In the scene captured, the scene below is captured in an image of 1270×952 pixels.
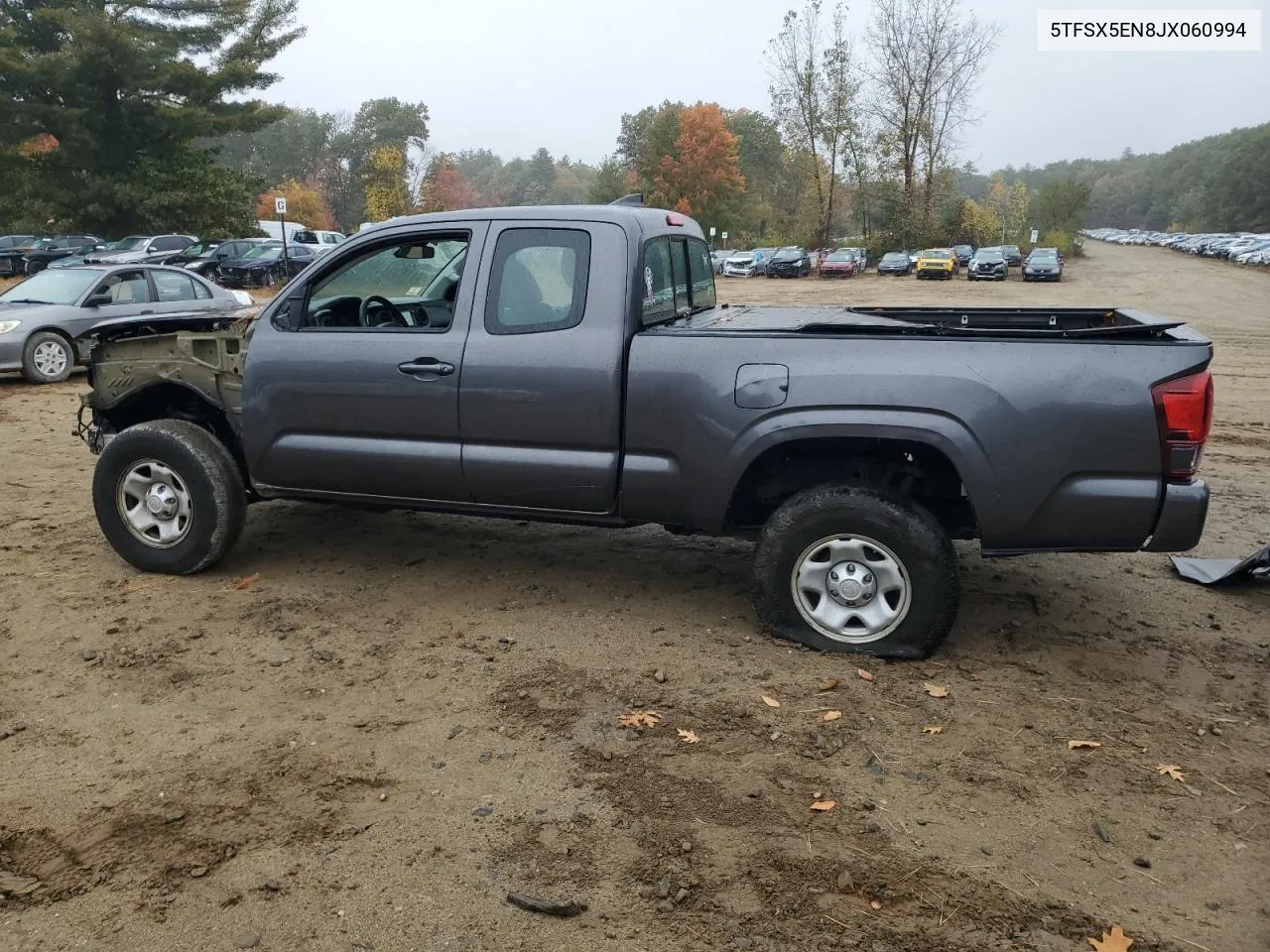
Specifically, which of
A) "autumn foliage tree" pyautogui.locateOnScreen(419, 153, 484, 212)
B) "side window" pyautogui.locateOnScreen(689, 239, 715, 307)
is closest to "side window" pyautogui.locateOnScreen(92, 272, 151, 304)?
"side window" pyautogui.locateOnScreen(689, 239, 715, 307)

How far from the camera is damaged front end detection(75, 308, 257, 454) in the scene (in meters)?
5.23

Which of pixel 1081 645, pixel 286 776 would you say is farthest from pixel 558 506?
pixel 1081 645

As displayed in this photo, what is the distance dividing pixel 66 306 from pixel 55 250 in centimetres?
2070

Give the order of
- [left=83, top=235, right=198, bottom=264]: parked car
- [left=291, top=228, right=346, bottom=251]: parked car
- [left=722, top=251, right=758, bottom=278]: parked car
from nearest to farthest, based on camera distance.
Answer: [left=83, top=235, right=198, bottom=264]: parked car → [left=291, top=228, right=346, bottom=251]: parked car → [left=722, top=251, right=758, bottom=278]: parked car

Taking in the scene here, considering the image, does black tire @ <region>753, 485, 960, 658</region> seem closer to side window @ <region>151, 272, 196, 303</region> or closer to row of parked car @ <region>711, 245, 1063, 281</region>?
side window @ <region>151, 272, 196, 303</region>

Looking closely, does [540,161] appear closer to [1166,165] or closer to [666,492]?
[1166,165]

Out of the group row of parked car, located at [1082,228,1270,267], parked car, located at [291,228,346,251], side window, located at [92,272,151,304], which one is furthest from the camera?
row of parked car, located at [1082,228,1270,267]

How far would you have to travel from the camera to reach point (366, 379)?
15.6 feet

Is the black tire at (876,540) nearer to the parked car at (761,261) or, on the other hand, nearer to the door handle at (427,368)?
the door handle at (427,368)

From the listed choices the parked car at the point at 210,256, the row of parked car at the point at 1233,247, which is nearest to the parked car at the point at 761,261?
the row of parked car at the point at 1233,247

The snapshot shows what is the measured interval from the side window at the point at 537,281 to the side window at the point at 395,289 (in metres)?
0.23

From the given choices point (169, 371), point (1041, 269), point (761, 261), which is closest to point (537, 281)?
point (169, 371)

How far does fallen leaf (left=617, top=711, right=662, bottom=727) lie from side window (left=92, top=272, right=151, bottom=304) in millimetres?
10904

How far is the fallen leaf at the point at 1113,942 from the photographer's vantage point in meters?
2.54
